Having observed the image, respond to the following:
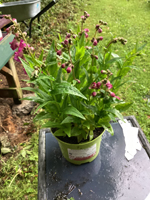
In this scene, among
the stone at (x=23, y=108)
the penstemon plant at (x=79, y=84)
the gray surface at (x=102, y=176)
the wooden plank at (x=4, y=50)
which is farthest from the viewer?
the stone at (x=23, y=108)

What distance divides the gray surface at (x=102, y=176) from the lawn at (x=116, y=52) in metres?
0.49

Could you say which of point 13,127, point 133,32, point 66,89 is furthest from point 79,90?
point 133,32

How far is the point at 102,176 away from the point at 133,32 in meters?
3.02

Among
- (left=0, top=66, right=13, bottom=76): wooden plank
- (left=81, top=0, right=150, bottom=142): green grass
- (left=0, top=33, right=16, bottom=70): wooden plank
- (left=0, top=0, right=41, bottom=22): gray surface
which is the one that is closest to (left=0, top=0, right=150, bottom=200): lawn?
(left=81, top=0, right=150, bottom=142): green grass

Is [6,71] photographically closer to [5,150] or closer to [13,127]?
[13,127]

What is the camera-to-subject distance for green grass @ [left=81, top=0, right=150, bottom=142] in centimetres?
188

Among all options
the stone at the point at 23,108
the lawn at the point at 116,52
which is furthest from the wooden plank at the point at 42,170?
the stone at the point at 23,108

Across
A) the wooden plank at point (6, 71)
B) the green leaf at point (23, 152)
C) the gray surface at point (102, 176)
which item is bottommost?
the green leaf at point (23, 152)

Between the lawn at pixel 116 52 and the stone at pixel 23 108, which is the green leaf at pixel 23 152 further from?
the stone at pixel 23 108

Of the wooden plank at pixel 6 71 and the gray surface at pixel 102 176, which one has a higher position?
the wooden plank at pixel 6 71

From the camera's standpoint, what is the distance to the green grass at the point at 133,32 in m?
1.88

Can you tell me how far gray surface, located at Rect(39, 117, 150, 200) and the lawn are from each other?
1.59 feet

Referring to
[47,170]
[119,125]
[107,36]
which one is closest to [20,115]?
[47,170]

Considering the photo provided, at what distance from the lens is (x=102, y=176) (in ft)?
3.09
